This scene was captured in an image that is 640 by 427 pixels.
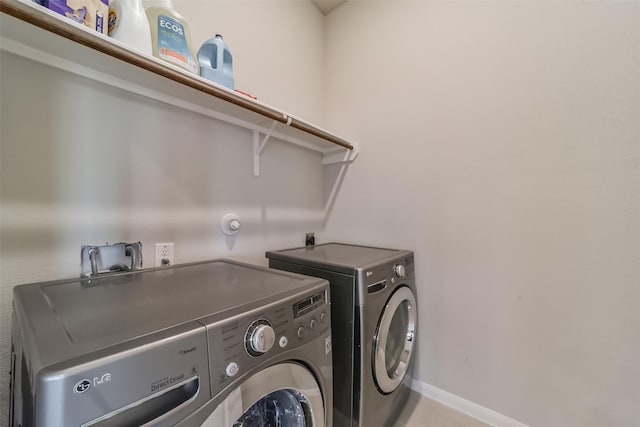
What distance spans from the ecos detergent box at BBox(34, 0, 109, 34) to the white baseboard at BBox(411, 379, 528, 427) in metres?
2.34

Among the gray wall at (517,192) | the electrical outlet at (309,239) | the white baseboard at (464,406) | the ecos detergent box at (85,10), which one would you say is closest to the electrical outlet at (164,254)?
the ecos detergent box at (85,10)

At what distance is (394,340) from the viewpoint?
1426 millimetres

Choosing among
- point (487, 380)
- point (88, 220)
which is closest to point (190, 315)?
point (88, 220)

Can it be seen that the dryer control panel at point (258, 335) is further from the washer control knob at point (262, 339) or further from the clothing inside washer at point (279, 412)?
the clothing inside washer at point (279, 412)

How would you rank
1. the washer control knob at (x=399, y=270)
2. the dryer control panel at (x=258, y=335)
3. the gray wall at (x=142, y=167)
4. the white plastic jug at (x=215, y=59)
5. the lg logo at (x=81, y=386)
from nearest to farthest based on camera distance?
the lg logo at (x=81, y=386) → the dryer control panel at (x=258, y=335) → the gray wall at (x=142, y=167) → the white plastic jug at (x=215, y=59) → the washer control knob at (x=399, y=270)

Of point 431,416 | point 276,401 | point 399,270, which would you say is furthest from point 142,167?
point 431,416

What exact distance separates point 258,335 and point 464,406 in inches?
60.3

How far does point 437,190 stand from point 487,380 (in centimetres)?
110

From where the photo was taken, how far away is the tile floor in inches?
54.0

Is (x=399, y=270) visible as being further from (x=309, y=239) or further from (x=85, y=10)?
(x=85, y=10)

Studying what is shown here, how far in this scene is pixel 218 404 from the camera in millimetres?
533

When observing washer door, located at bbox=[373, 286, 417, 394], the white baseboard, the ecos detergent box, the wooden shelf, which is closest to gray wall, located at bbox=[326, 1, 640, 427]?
the white baseboard

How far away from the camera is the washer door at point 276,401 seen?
560 mm

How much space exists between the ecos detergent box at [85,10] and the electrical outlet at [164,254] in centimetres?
83
